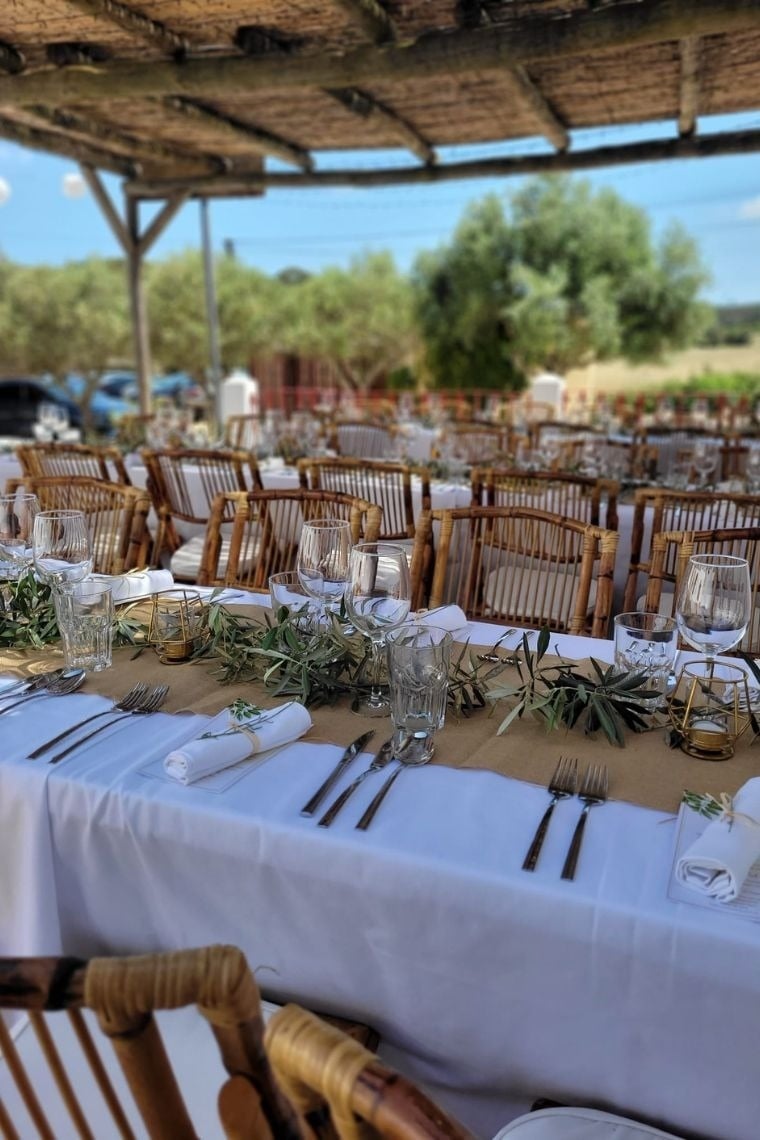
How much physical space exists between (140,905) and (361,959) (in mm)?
308

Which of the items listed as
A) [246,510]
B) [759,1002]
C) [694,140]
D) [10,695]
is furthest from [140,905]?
[694,140]

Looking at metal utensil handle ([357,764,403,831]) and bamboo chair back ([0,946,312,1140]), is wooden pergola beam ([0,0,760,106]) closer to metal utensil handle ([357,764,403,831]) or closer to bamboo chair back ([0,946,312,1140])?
metal utensil handle ([357,764,403,831])

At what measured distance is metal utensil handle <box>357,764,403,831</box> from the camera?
1.07 meters

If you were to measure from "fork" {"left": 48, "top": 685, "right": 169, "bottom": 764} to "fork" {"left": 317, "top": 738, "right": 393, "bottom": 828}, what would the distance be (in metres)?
0.39

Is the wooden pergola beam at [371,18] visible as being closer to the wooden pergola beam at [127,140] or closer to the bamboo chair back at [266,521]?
the bamboo chair back at [266,521]

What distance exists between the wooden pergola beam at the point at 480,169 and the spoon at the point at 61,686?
5.51 m

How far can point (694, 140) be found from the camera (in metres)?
5.65

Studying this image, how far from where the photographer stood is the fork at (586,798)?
0.99m

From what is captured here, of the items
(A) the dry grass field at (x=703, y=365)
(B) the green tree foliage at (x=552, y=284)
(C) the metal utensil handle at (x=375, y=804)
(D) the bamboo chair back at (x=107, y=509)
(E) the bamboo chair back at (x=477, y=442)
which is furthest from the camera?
(A) the dry grass field at (x=703, y=365)

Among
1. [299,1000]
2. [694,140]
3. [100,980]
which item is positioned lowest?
[299,1000]

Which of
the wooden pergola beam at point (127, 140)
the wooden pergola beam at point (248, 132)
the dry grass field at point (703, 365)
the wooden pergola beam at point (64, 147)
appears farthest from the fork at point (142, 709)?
the dry grass field at point (703, 365)

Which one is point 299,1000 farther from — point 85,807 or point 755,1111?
point 755,1111

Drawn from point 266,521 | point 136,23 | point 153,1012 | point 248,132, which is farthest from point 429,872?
point 248,132

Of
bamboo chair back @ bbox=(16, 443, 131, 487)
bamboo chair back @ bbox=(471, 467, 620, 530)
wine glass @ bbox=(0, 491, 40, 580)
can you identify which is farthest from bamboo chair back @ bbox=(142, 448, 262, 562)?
wine glass @ bbox=(0, 491, 40, 580)
